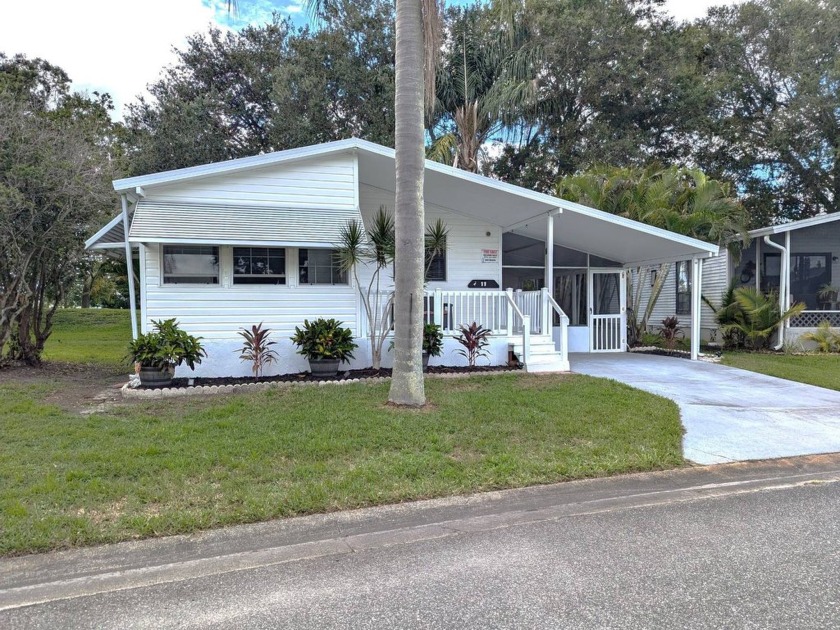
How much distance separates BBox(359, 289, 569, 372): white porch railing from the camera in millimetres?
9883

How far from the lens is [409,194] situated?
22.0ft

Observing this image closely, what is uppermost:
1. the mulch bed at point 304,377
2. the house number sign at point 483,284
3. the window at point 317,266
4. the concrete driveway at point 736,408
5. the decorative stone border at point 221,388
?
the window at point 317,266

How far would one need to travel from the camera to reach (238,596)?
2.84 metres

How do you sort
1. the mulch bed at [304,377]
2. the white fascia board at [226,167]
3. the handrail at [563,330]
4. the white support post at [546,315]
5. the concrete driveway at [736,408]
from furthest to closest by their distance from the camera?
the white support post at [546,315]
the handrail at [563,330]
the mulch bed at [304,377]
the white fascia board at [226,167]
the concrete driveway at [736,408]

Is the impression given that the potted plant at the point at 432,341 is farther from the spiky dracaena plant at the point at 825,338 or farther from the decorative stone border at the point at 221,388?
the spiky dracaena plant at the point at 825,338

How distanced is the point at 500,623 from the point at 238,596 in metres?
1.43

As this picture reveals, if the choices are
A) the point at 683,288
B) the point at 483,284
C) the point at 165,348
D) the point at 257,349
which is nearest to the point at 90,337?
the point at 165,348

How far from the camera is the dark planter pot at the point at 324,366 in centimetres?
880

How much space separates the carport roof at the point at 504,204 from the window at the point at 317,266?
5.66 ft

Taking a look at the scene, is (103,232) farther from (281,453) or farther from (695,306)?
(695,306)

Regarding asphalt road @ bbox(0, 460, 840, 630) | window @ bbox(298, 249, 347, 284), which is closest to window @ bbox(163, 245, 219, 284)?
window @ bbox(298, 249, 347, 284)

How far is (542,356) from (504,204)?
3.17 meters

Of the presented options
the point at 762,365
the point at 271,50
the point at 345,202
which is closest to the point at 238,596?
the point at 345,202

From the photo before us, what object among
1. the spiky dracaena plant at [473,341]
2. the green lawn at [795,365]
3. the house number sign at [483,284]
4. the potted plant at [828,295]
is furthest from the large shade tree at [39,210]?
the potted plant at [828,295]
